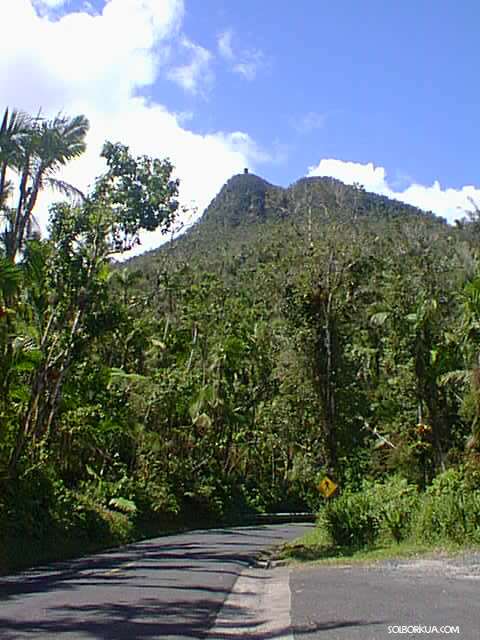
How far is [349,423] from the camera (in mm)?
26922

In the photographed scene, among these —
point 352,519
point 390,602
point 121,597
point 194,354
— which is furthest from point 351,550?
point 194,354

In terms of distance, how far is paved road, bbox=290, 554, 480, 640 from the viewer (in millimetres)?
8797

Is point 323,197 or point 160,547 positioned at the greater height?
point 323,197

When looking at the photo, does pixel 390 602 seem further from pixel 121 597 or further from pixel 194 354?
pixel 194 354

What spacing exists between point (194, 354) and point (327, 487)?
22.6 metres

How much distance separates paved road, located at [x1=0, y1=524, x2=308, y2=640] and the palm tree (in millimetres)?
8347

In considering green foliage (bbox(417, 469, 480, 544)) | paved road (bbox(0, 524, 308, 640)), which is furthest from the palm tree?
green foliage (bbox(417, 469, 480, 544))

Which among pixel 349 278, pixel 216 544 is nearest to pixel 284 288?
pixel 349 278

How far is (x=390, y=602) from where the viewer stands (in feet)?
35.9

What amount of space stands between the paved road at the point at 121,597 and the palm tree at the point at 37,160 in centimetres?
835

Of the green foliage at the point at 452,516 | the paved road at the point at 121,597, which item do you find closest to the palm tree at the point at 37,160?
the paved road at the point at 121,597

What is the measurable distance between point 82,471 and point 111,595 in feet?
68.4

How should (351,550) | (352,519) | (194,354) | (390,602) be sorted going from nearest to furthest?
(390,602), (351,550), (352,519), (194,354)

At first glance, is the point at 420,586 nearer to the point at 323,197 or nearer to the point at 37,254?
the point at 37,254
